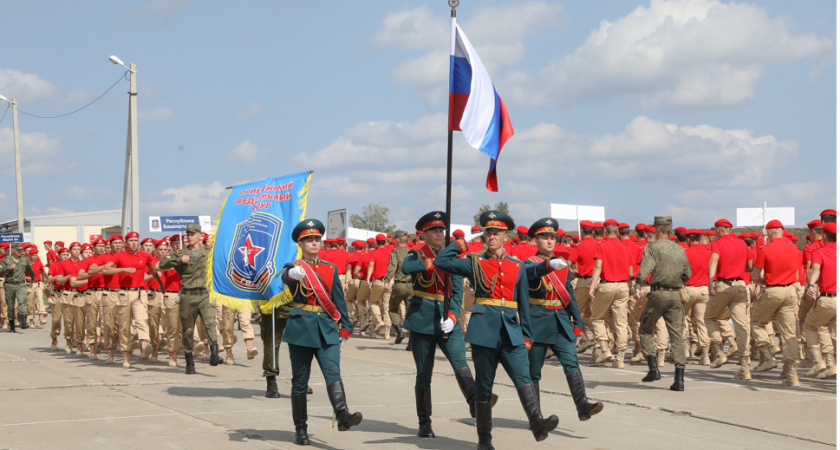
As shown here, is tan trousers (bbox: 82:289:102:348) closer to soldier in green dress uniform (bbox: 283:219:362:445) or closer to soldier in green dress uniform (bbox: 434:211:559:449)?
soldier in green dress uniform (bbox: 283:219:362:445)

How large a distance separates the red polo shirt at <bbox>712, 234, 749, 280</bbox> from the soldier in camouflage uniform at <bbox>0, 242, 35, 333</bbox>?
54.5 ft

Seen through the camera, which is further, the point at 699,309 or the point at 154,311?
the point at 154,311

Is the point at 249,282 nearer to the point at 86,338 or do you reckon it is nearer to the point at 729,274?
the point at 729,274

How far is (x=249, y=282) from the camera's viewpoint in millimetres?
9773

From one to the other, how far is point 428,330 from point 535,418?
1.53 meters

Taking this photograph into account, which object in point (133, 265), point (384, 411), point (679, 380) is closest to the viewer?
point (384, 411)

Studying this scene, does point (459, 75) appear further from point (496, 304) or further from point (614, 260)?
point (614, 260)

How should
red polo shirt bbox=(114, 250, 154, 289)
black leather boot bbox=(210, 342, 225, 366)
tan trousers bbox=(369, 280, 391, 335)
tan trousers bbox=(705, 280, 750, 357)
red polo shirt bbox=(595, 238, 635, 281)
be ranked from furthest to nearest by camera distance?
tan trousers bbox=(369, 280, 391, 335) → red polo shirt bbox=(114, 250, 154, 289) → red polo shirt bbox=(595, 238, 635, 281) → black leather boot bbox=(210, 342, 225, 366) → tan trousers bbox=(705, 280, 750, 357)

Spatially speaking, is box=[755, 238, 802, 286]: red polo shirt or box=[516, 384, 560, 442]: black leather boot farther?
box=[755, 238, 802, 286]: red polo shirt

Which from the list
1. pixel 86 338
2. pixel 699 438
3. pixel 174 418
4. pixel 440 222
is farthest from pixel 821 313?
pixel 86 338

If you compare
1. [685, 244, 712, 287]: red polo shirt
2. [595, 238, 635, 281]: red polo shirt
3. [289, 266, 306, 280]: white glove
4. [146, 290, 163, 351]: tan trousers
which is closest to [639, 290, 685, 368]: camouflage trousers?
[595, 238, 635, 281]: red polo shirt

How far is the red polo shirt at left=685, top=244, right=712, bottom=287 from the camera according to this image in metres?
13.4

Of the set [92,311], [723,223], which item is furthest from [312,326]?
[92,311]

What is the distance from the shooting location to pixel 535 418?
6660 millimetres
